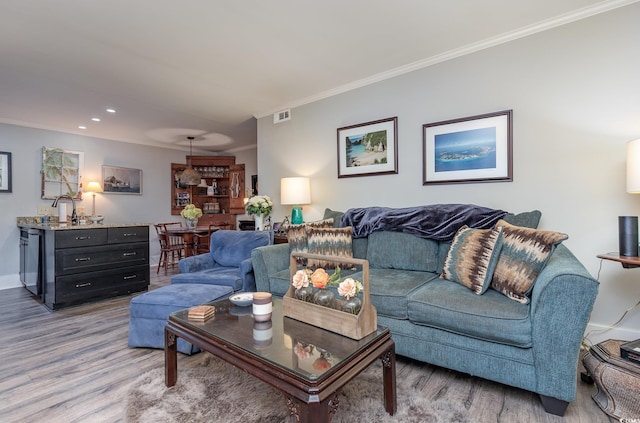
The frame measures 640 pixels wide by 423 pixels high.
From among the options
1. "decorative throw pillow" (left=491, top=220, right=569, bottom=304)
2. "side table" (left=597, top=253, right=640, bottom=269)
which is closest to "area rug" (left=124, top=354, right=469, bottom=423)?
"decorative throw pillow" (left=491, top=220, right=569, bottom=304)

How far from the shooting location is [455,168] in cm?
291

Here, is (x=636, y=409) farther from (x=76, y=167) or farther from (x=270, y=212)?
(x=76, y=167)

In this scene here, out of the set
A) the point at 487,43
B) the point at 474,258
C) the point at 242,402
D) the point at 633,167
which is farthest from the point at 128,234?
the point at 633,167

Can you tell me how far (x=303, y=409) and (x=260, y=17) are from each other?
2.48 metres

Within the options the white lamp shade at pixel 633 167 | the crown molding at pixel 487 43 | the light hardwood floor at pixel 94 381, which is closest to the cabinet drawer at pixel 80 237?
the light hardwood floor at pixel 94 381

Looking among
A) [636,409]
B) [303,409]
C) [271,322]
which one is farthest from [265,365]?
[636,409]

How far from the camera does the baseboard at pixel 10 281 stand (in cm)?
445

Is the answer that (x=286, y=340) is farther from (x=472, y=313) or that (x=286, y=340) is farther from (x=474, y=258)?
(x=474, y=258)

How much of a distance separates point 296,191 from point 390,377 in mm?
2613

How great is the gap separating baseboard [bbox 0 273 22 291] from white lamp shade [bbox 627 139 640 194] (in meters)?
Result: 6.92

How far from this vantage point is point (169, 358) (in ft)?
5.86

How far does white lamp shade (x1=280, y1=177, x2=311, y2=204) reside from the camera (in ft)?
12.5

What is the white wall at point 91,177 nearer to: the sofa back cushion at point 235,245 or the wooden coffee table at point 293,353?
the sofa back cushion at point 235,245

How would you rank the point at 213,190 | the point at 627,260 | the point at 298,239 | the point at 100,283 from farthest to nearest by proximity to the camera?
1. the point at 213,190
2. the point at 100,283
3. the point at 298,239
4. the point at 627,260
